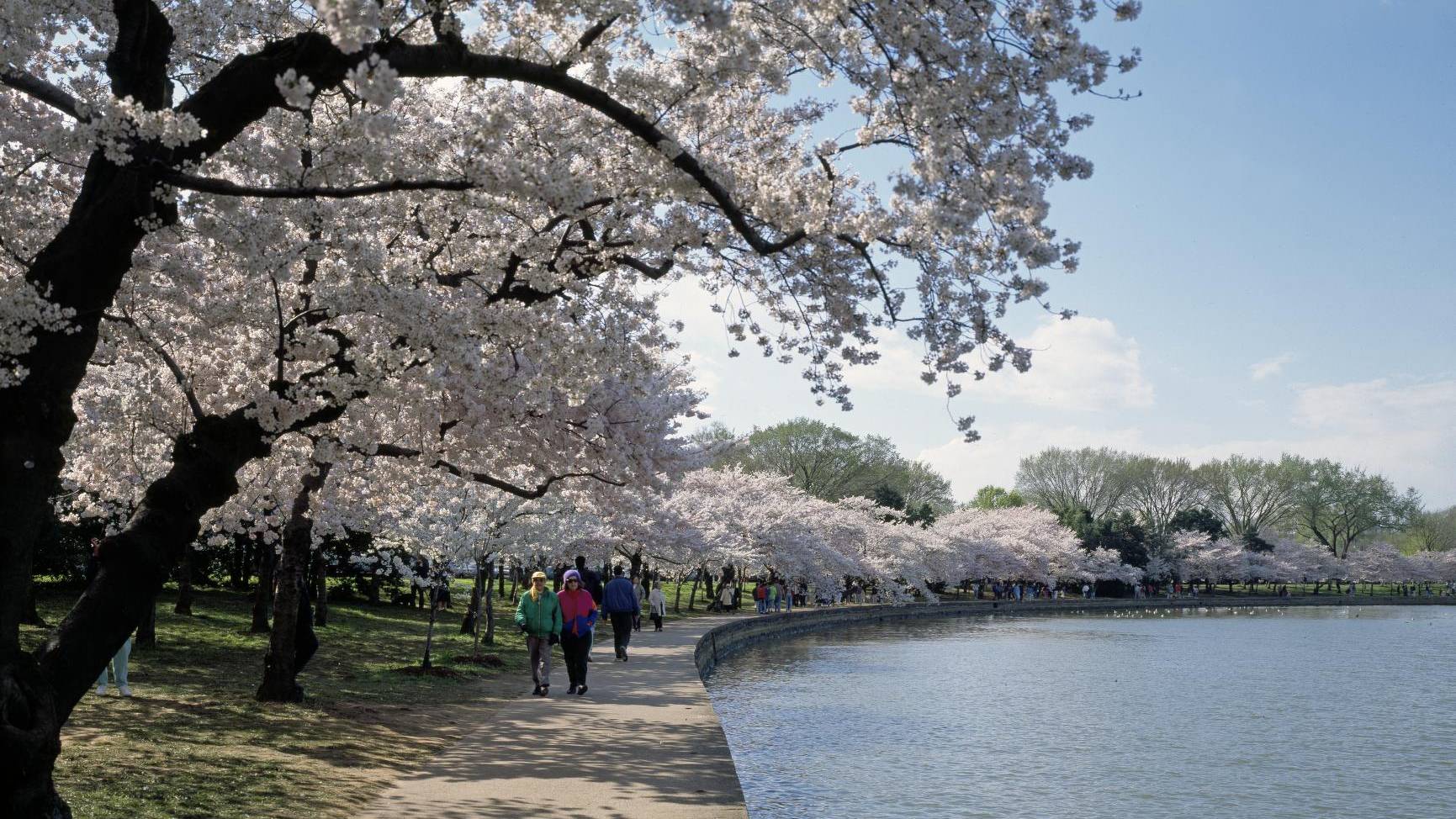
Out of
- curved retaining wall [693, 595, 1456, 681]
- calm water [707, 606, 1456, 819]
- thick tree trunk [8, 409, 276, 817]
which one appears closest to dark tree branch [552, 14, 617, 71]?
thick tree trunk [8, 409, 276, 817]

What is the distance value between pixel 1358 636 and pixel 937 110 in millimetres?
44766

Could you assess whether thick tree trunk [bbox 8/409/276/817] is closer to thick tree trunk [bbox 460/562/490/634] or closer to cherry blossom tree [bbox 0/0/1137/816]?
cherry blossom tree [bbox 0/0/1137/816]

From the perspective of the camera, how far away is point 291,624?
12.1 metres

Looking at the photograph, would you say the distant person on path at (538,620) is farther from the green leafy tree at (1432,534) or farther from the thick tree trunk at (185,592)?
the green leafy tree at (1432,534)

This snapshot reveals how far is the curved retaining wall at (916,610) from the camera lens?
28.6 m

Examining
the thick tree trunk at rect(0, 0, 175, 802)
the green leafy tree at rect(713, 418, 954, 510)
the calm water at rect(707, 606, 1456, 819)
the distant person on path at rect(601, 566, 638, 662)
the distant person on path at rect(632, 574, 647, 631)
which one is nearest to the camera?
the thick tree trunk at rect(0, 0, 175, 802)

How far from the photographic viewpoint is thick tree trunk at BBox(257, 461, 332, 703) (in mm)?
12227

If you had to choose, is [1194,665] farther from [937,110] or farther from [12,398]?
[12,398]

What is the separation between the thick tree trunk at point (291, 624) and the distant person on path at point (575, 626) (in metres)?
2.86

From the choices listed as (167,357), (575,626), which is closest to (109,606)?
(167,357)

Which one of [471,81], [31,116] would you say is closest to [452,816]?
[471,81]

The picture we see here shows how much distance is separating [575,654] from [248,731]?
4110mm

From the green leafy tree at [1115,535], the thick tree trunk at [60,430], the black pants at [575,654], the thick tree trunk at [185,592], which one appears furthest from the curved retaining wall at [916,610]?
the thick tree trunk at [60,430]

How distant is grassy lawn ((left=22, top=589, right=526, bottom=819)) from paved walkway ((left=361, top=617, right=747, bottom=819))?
0.46 metres
